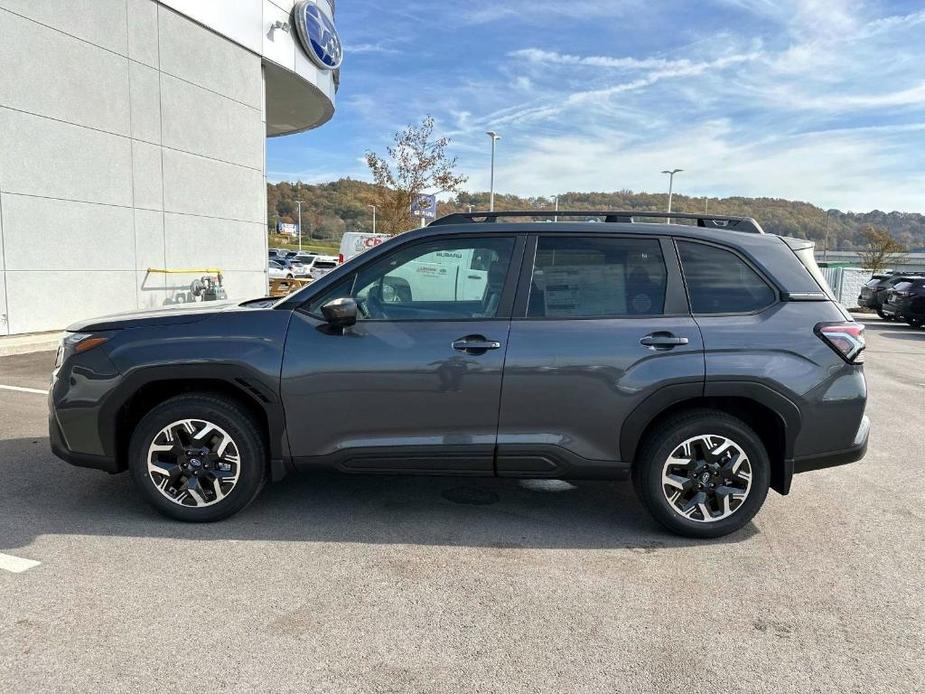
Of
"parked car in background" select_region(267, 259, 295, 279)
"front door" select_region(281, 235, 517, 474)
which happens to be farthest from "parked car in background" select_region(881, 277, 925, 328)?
"parked car in background" select_region(267, 259, 295, 279)

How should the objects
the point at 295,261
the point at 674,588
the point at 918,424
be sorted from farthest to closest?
the point at 295,261 → the point at 918,424 → the point at 674,588

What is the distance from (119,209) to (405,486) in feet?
34.4

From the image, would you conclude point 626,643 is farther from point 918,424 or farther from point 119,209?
point 119,209

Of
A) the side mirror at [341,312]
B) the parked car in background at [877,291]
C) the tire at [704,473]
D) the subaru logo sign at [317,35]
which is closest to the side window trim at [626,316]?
the tire at [704,473]

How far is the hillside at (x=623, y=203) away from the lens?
5009 centimetres

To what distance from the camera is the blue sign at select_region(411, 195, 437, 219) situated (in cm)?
3039

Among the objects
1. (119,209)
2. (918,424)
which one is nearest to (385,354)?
(918,424)

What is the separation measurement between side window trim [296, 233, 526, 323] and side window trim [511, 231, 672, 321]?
0.04 meters

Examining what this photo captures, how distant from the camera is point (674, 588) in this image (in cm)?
329

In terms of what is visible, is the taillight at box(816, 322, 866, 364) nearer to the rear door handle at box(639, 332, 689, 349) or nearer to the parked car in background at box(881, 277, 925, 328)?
the rear door handle at box(639, 332, 689, 349)

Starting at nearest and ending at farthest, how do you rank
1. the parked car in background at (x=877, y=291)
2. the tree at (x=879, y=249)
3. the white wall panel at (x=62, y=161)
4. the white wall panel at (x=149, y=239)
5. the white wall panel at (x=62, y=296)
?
the white wall panel at (x=62, y=161) < the white wall panel at (x=62, y=296) < the white wall panel at (x=149, y=239) < the parked car in background at (x=877, y=291) < the tree at (x=879, y=249)

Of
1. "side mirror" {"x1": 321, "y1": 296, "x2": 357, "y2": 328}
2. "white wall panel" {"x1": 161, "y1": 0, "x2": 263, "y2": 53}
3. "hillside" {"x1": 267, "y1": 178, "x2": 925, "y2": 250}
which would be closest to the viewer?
"side mirror" {"x1": 321, "y1": 296, "x2": 357, "y2": 328}

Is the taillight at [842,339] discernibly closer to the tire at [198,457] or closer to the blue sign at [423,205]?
the tire at [198,457]

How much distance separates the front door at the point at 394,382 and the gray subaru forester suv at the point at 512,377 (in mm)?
A: 11
